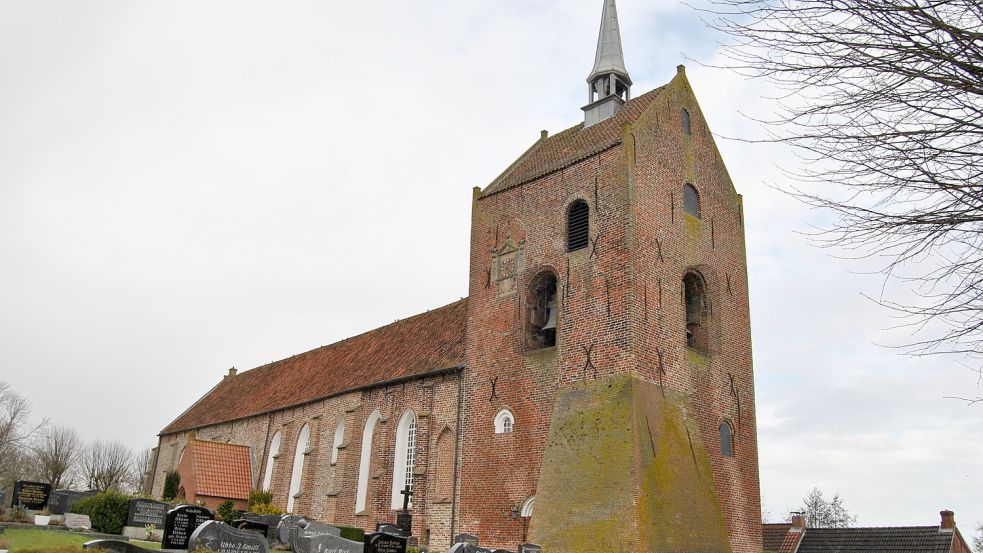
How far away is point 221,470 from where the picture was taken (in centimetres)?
3309

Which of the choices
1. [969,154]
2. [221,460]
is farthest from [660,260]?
[221,460]

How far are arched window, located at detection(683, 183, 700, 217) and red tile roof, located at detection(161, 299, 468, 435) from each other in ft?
26.4

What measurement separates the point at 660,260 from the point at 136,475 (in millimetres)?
61823

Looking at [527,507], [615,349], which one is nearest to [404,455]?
[527,507]

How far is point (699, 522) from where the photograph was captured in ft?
58.6

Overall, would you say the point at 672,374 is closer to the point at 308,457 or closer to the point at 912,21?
the point at 912,21

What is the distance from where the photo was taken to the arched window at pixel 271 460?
32784 mm

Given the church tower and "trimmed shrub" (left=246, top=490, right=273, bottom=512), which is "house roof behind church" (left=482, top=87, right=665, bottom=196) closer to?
the church tower

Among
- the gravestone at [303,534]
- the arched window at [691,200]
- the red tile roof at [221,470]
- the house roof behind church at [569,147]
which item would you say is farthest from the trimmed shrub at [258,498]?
the arched window at [691,200]

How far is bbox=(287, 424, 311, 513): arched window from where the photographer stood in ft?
102

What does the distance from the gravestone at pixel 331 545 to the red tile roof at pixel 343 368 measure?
8.28 metres

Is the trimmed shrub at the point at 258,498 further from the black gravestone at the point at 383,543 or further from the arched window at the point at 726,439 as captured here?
the arched window at the point at 726,439

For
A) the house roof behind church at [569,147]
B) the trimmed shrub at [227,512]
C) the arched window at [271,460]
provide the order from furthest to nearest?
the arched window at [271,460] → the trimmed shrub at [227,512] → the house roof behind church at [569,147]

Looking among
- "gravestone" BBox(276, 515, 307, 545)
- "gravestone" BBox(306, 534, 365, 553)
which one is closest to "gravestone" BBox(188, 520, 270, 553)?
"gravestone" BBox(306, 534, 365, 553)
